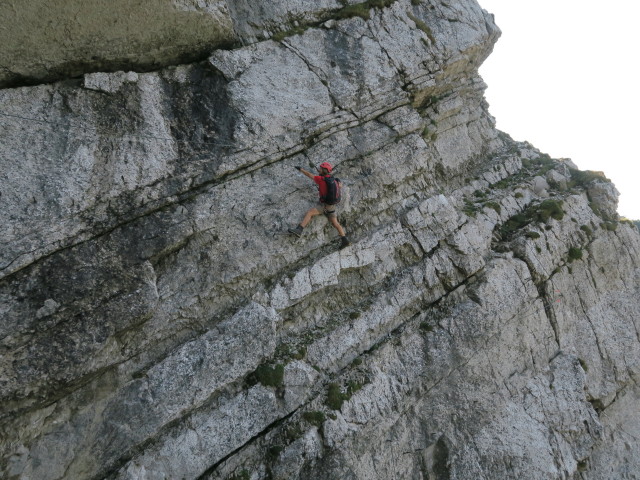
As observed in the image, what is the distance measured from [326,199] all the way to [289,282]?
12.0ft

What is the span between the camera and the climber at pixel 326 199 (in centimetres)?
1616

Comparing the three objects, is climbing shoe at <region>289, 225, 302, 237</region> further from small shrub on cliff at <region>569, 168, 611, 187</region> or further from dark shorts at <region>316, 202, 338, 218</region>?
small shrub on cliff at <region>569, 168, 611, 187</region>

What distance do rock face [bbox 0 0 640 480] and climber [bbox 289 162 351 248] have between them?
0.55m

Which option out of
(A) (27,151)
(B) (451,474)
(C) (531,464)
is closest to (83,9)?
(A) (27,151)

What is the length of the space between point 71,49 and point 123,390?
471 inches

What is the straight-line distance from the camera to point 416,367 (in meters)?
17.0

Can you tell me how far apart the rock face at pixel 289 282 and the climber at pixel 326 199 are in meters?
0.55

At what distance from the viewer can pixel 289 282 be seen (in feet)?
53.8

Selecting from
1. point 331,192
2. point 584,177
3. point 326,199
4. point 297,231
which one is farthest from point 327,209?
point 584,177

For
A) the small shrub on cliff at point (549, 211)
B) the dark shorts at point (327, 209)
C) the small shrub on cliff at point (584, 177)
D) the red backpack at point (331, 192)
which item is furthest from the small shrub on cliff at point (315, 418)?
the small shrub on cliff at point (584, 177)

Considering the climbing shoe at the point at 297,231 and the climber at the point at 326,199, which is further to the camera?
the climbing shoe at the point at 297,231

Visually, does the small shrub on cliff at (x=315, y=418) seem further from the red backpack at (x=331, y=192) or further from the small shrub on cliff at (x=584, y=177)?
the small shrub on cliff at (x=584, y=177)

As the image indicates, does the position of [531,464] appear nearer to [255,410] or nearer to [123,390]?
[255,410]

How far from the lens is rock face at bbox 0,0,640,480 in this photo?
43.0ft
